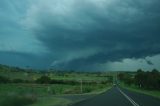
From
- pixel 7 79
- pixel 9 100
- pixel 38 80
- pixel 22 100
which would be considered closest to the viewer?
pixel 9 100

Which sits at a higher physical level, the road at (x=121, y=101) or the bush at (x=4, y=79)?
the bush at (x=4, y=79)

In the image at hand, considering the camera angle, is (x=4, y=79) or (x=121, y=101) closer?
(x=121, y=101)

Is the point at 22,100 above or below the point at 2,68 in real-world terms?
below

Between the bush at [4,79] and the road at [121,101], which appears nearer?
the road at [121,101]

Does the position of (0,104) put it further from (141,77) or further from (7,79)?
(141,77)

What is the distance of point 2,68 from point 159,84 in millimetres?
55878

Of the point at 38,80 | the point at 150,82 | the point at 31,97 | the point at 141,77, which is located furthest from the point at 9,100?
the point at 38,80

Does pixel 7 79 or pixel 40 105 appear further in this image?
pixel 7 79

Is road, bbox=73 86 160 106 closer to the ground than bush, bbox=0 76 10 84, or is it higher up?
closer to the ground

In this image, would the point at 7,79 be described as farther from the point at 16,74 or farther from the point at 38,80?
the point at 38,80

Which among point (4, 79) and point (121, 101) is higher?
point (4, 79)

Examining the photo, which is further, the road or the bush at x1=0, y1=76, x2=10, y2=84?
the bush at x1=0, y1=76, x2=10, y2=84

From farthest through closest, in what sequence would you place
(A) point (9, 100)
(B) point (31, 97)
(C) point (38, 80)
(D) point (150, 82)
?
(C) point (38, 80) < (D) point (150, 82) < (B) point (31, 97) < (A) point (9, 100)

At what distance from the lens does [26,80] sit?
15500cm
